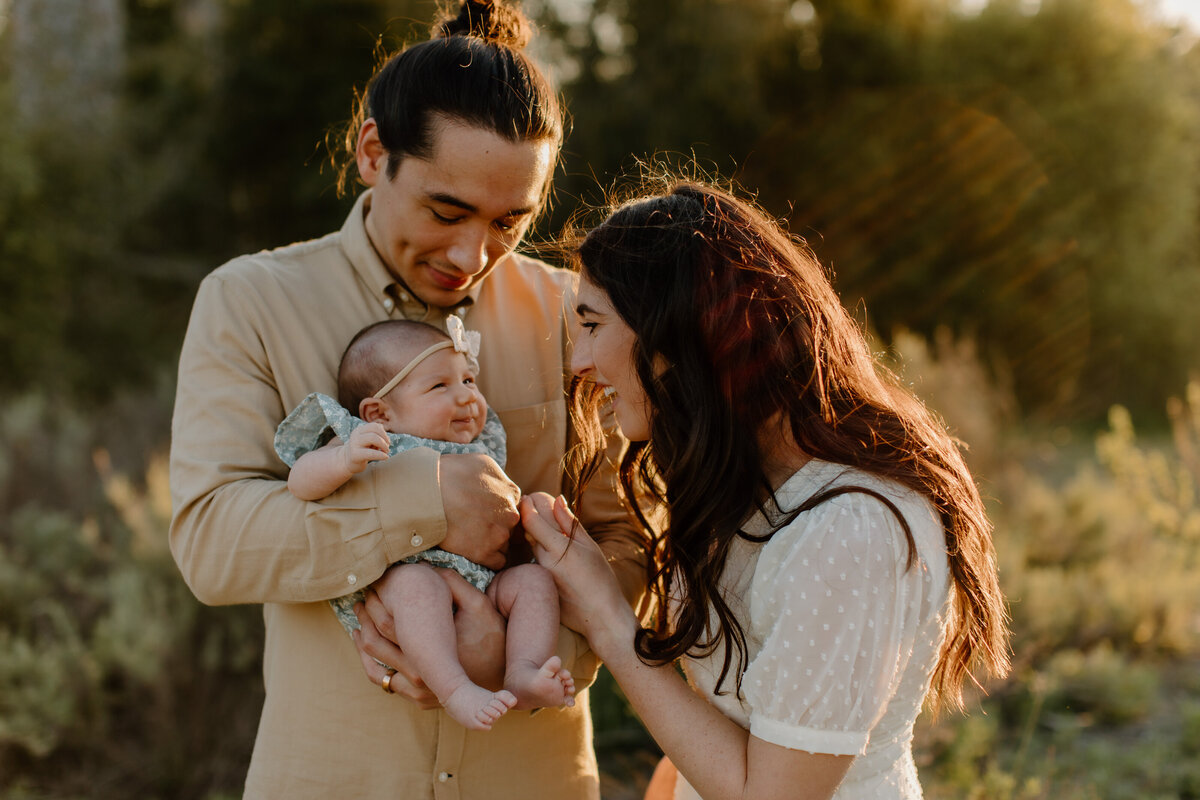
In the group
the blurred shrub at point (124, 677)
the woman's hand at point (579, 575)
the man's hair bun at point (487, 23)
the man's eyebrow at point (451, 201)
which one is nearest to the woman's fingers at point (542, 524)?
the woman's hand at point (579, 575)

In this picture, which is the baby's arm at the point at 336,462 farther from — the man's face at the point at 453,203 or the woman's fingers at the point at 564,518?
the man's face at the point at 453,203

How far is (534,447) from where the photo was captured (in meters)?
2.23

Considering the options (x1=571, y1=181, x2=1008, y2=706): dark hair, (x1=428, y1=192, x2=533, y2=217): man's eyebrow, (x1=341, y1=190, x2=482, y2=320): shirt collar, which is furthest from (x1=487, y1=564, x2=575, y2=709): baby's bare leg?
(x1=428, y1=192, x2=533, y2=217): man's eyebrow

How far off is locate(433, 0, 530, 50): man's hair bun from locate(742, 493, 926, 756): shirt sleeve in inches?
54.7

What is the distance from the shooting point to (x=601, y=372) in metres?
1.80

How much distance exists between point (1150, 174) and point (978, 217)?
148 inches

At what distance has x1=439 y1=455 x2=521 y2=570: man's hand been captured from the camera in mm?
1899

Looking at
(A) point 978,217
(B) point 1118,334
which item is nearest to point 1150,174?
(B) point 1118,334

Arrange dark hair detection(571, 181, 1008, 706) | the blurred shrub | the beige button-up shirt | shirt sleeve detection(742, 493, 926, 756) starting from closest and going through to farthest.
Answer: shirt sleeve detection(742, 493, 926, 756) < dark hair detection(571, 181, 1008, 706) < the beige button-up shirt < the blurred shrub

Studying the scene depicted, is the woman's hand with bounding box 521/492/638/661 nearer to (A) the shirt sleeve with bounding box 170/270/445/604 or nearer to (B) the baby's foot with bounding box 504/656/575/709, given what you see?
(B) the baby's foot with bounding box 504/656/575/709

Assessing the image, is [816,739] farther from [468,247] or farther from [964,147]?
[964,147]

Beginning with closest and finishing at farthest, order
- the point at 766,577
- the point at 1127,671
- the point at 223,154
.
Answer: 1. the point at 766,577
2. the point at 1127,671
3. the point at 223,154

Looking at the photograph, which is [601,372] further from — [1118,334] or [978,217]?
[1118,334]

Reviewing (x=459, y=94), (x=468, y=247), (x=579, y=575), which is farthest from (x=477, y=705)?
(x=459, y=94)
